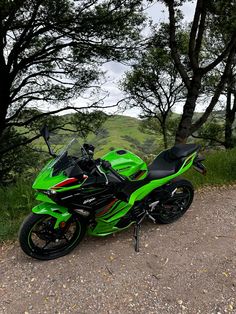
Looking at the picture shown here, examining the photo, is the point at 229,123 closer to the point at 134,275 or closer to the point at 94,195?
the point at 94,195

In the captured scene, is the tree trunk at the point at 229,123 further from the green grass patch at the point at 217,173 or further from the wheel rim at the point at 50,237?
the wheel rim at the point at 50,237

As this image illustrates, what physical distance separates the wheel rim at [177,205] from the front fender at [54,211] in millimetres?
1482

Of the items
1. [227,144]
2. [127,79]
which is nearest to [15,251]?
[127,79]

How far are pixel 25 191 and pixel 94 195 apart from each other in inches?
84.5

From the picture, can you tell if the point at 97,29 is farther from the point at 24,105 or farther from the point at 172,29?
the point at 24,105

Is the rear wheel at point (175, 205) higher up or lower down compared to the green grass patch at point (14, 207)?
higher up

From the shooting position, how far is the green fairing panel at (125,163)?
321cm

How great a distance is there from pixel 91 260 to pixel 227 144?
16.7m

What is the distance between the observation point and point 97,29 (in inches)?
303

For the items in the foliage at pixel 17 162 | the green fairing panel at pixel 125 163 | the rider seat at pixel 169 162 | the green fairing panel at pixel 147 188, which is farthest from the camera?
the foliage at pixel 17 162

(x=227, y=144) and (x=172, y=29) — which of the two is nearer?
(x=172, y=29)

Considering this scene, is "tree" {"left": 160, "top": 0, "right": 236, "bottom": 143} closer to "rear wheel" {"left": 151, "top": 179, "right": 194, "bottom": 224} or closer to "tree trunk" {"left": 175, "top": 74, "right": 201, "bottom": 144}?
"tree trunk" {"left": 175, "top": 74, "right": 201, "bottom": 144}

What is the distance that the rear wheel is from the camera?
3.79 m

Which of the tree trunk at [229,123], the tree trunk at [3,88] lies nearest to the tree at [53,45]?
the tree trunk at [3,88]
